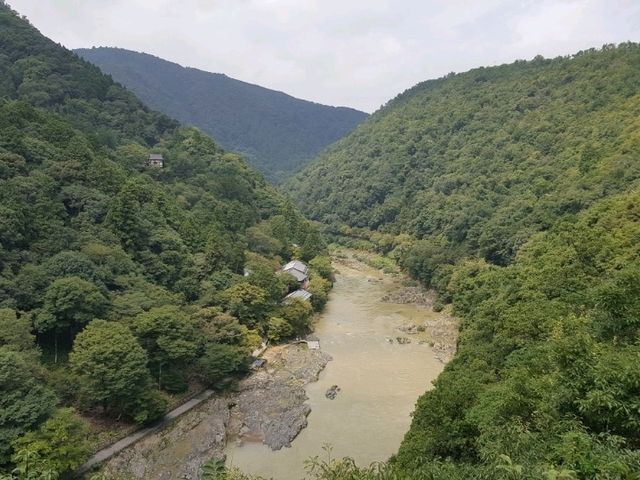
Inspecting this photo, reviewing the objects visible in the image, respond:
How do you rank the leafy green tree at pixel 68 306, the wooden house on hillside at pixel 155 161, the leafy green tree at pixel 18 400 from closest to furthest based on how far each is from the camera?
the leafy green tree at pixel 18 400, the leafy green tree at pixel 68 306, the wooden house on hillside at pixel 155 161

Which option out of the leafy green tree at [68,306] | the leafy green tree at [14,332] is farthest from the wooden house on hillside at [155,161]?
the leafy green tree at [14,332]

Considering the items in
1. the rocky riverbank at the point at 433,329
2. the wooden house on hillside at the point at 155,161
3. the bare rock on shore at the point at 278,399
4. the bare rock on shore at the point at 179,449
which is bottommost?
the bare rock on shore at the point at 179,449

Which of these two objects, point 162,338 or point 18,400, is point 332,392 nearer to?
point 162,338

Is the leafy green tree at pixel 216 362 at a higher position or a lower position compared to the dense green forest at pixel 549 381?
lower

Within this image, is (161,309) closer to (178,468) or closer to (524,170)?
(178,468)

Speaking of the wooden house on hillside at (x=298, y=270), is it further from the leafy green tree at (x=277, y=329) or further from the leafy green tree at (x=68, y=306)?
the leafy green tree at (x=68, y=306)

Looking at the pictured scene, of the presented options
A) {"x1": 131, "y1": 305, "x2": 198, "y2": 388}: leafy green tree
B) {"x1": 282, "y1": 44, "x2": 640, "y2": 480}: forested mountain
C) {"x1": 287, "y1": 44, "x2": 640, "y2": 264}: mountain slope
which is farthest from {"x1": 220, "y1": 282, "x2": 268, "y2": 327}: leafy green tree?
{"x1": 287, "y1": 44, "x2": 640, "y2": 264}: mountain slope

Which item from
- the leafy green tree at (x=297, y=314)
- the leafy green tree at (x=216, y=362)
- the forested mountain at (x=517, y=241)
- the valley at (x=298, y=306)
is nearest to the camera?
the forested mountain at (x=517, y=241)
